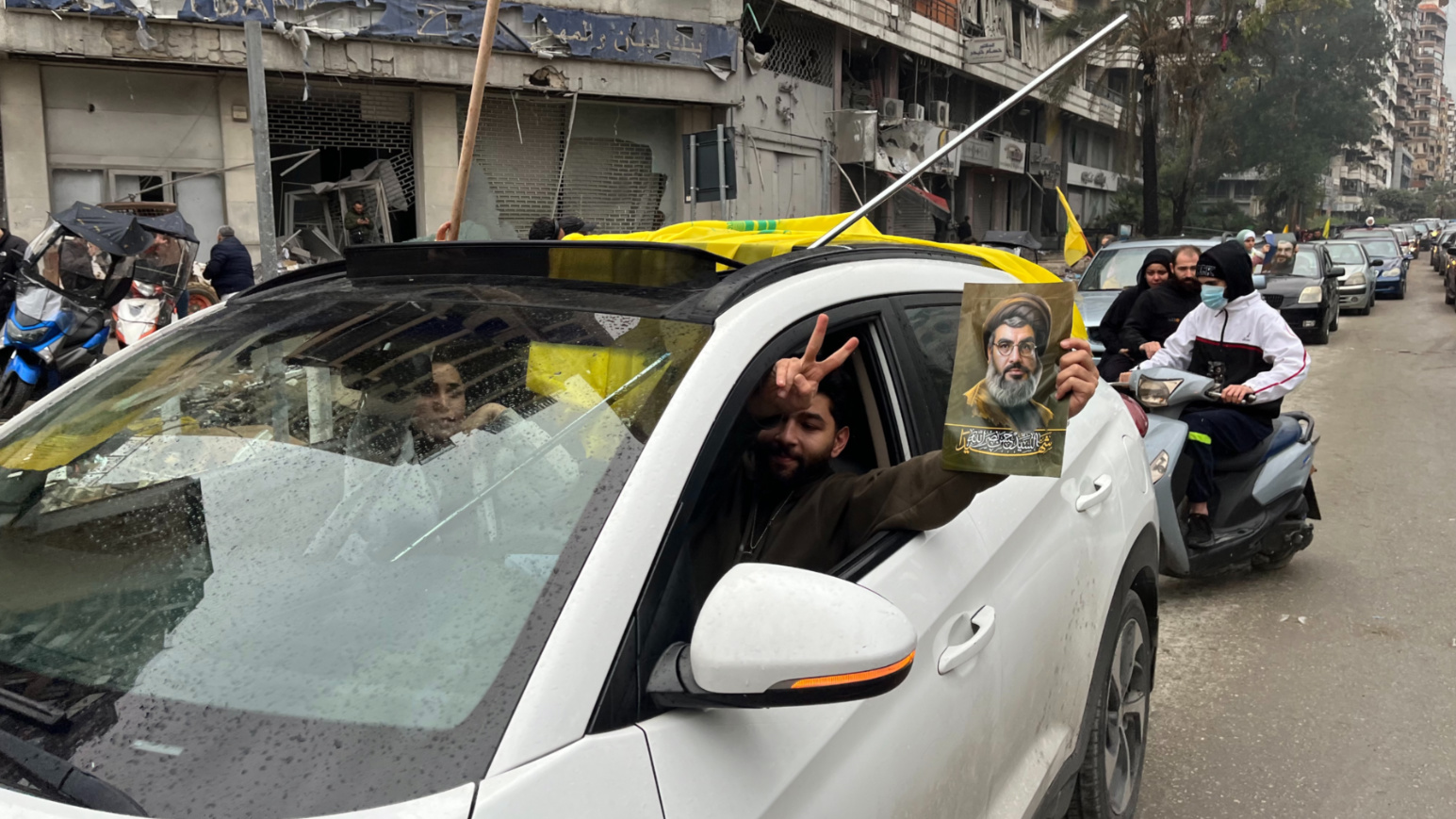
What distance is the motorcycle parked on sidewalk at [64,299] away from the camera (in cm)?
698

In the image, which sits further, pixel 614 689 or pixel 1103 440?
pixel 1103 440

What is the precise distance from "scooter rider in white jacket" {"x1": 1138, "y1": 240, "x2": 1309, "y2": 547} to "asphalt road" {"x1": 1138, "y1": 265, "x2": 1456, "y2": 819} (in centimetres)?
59

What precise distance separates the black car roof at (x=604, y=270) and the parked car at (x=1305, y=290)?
15.5 metres

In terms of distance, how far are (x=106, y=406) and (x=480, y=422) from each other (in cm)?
92

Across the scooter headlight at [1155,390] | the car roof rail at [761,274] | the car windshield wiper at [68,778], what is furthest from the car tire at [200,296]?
the car windshield wiper at [68,778]

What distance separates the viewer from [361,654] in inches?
56.7

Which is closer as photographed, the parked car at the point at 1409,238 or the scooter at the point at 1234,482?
the scooter at the point at 1234,482

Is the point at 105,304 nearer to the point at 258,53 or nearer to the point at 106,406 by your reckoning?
the point at 258,53

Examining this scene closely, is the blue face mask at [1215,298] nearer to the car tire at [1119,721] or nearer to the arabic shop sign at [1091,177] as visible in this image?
the car tire at [1119,721]

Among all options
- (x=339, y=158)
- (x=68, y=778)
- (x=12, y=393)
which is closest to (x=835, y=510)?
(x=68, y=778)

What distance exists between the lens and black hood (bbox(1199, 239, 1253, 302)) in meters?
5.59

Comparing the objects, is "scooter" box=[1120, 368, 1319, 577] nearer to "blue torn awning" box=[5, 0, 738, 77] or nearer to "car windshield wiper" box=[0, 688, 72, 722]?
"car windshield wiper" box=[0, 688, 72, 722]

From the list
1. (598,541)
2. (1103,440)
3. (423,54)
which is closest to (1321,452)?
(1103,440)

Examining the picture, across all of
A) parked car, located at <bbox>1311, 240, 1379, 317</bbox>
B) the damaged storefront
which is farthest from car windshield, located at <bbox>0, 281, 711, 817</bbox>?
parked car, located at <bbox>1311, 240, 1379, 317</bbox>
